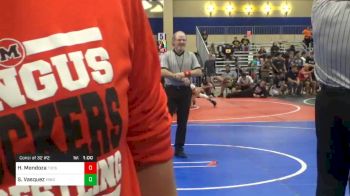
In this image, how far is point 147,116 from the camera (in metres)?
1.08

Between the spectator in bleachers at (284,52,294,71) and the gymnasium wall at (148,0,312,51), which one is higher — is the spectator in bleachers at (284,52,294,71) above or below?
below

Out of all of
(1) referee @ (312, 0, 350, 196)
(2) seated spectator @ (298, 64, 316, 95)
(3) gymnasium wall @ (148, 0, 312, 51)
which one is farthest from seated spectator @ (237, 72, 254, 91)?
(1) referee @ (312, 0, 350, 196)

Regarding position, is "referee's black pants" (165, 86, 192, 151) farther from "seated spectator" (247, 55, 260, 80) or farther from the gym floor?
"seated spectator" (247, 55, 260, 80)

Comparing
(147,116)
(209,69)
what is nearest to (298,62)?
(209,69)

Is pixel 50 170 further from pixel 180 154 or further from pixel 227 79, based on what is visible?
pixel 227 79

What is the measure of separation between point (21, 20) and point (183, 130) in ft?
23.0

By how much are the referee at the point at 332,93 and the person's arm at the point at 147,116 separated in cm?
192

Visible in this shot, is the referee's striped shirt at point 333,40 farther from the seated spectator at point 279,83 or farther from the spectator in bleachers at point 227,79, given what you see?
the seated spectator at point 279,83

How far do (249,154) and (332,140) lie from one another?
15.5ft

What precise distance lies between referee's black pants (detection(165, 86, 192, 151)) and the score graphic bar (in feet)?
22.6

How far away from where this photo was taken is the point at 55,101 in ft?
2.74

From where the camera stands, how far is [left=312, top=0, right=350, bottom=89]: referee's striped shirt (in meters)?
2.81

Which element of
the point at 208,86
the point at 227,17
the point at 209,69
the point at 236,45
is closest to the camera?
the point at 208,86

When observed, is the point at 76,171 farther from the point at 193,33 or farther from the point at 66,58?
the point at 193,33
